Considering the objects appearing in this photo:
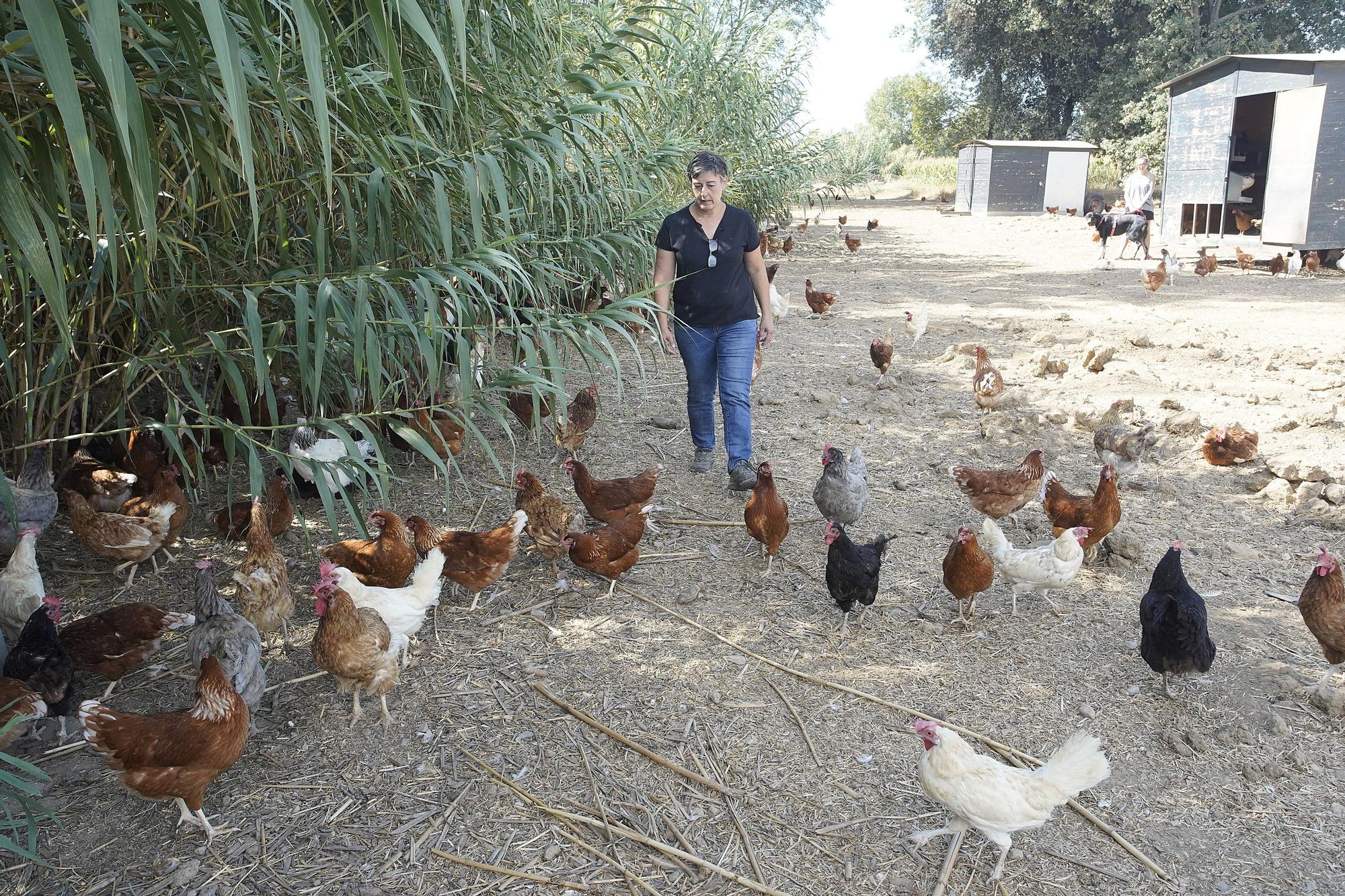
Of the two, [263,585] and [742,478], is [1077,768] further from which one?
[263,585]

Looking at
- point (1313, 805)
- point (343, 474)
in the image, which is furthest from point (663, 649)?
point (1313, 805)

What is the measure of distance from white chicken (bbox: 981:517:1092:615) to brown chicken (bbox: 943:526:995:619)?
0.20m

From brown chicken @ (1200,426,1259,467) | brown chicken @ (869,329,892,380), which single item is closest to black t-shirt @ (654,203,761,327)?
brown chicken @ (869,329,892,380)

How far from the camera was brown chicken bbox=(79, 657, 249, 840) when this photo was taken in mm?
2445

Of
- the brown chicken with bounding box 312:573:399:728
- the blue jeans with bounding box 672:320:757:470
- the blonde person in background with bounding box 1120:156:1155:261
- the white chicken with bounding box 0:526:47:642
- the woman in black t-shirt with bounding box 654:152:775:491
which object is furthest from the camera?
the blonde person in background with bounding box 1120:156:1155:261

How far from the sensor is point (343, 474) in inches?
135

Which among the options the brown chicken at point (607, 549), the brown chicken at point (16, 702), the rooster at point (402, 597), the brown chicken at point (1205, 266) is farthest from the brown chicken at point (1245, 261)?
the brown chicken at point (16, 702)

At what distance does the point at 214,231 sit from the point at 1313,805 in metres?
4.75

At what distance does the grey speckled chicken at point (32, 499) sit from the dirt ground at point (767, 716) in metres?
0.34

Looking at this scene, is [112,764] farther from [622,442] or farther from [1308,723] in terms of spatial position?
[1308,723]

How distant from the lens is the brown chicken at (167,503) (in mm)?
3713

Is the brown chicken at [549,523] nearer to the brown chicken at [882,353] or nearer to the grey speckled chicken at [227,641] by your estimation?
the grey speckled chicken at [227,641]

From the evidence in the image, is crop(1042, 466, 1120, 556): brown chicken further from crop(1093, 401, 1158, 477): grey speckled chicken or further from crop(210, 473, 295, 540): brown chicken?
crop(210, 473, 295, 540): brown chicken

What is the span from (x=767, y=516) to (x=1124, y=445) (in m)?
2.63
